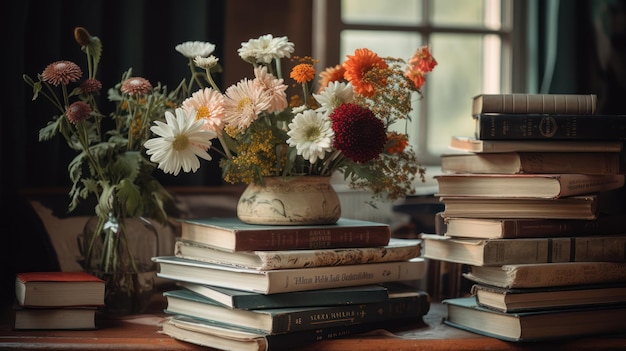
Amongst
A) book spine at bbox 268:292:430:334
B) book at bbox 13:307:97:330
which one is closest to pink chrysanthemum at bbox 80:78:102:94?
book at bbox 13:307:97:330

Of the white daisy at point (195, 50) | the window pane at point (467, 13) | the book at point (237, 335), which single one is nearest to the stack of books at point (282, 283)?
the book at point (237, 335)

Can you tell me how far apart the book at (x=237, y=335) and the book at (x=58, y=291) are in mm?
141

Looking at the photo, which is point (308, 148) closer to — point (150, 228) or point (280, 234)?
point (280, 234)

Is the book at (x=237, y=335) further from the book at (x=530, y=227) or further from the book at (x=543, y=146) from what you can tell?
the book at (x=543, y=146)

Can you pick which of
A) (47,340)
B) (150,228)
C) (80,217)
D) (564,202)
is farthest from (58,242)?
(564,202)

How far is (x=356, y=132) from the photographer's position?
Result: 1.34 m

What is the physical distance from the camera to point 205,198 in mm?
1823

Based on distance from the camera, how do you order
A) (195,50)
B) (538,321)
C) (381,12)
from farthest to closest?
(381,12) < (195,50) < (538,321)

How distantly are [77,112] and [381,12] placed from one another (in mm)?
1049

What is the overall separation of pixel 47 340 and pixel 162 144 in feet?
1.24

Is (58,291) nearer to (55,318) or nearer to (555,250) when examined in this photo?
(55,318)

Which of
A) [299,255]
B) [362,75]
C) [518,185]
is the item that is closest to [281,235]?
[299,255]

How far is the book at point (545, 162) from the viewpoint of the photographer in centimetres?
148

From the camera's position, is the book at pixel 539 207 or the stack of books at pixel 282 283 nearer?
the stack of books at pixel 282 283
